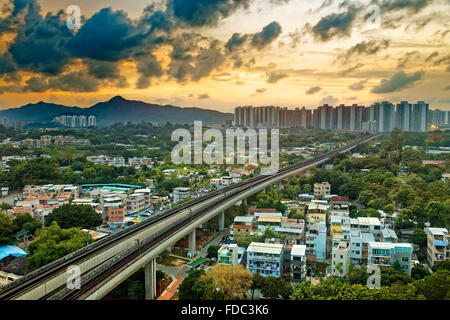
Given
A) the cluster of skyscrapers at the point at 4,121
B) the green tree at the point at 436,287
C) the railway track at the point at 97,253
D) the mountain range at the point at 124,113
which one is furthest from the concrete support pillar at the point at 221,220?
the cluster of skyscrapers at the point at 4,121

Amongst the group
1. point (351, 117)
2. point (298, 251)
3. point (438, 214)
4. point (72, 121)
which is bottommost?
point (298, 251)

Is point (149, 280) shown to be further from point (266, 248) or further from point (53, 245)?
point (266, 248)

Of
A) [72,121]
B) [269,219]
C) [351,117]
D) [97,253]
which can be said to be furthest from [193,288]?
[72,121]

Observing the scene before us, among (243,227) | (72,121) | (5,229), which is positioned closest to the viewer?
(5,229)

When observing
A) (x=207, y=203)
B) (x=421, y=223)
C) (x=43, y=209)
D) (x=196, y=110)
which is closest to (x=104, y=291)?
(x=207, y=203)

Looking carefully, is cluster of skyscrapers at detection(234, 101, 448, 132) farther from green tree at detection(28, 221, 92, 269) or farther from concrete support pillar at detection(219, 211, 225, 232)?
green tree at detection(28, 221, 92, 269)

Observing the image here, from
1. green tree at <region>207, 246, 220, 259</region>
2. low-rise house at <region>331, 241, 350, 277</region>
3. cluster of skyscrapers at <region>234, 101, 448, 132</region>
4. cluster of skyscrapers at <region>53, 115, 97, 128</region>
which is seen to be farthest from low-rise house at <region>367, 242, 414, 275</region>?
cluster of skyscrapers at <region>53, 115, 97, 128</region>
